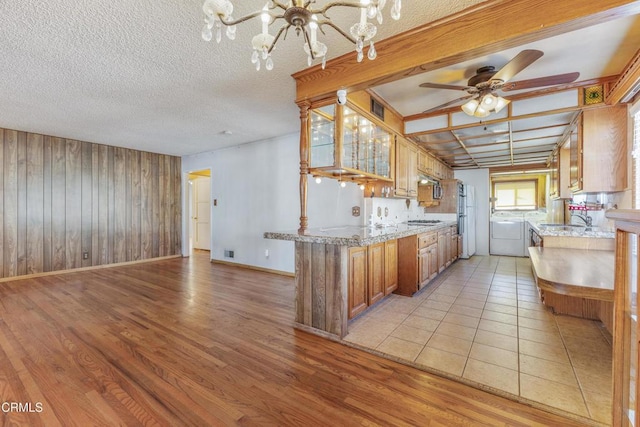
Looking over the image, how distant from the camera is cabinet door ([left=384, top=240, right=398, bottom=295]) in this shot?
3369 mm

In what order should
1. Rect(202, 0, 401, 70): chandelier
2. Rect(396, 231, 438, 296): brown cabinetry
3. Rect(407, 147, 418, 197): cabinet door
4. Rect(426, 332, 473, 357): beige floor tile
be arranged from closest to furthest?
Rect(202, 0, 401, 70): chandelier → Rect(426, 332, 473, 357): beige floor tile → Rect(396, 231, 438, 296): brown cabinetry → Rect(407, 147, 418, 197): cabinet door

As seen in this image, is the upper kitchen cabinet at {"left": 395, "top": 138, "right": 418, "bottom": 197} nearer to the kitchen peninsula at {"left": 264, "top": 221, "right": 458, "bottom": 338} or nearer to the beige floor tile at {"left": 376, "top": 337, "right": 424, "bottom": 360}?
the kitchen peninsula at {"left": 264, "top": 221, "right": 458, "bottom": 338}

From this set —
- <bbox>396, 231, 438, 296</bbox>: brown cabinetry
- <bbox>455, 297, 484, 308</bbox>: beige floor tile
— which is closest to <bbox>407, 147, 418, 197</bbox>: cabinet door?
<bbox>396, 231, 438, 296</bbox>: brown cabinetry

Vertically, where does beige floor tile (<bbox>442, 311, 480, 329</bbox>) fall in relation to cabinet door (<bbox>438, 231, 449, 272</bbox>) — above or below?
below

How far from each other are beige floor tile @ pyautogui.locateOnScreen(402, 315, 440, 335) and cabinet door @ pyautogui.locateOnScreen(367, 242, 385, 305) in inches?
16.6

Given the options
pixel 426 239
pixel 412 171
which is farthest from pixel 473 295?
pixel 412 171

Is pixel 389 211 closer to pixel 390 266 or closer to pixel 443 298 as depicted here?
pixel 390 266

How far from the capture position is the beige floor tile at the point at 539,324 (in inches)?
104

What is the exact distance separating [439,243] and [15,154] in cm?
721

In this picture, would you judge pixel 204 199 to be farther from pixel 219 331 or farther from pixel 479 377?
pixel 479 377

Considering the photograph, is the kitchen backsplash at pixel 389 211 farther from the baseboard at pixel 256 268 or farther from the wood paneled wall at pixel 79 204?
the wood paneled wall at pixel 79 204

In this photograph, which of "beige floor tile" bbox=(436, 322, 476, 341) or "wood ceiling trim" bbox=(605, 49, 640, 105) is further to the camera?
"beige floor tile" bbox=(436, 322, 476, 341)

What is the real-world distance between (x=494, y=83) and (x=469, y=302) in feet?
8.08

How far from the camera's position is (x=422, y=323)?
2.75m
